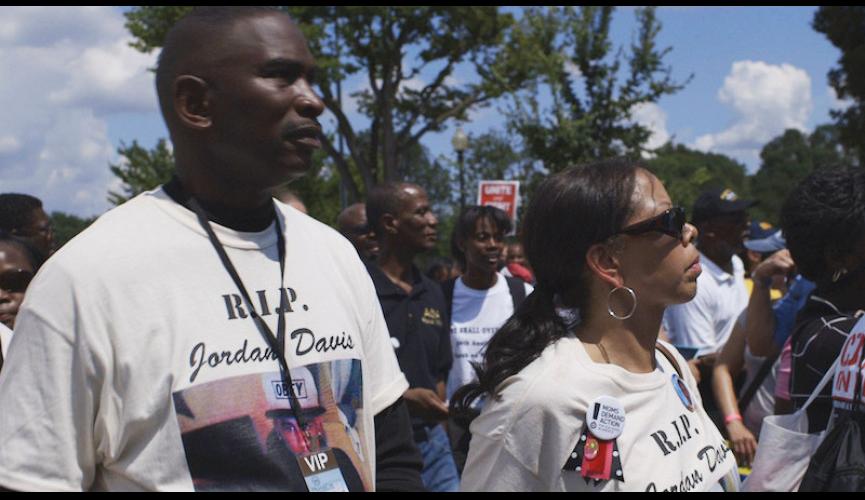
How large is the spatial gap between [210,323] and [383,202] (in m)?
3.76

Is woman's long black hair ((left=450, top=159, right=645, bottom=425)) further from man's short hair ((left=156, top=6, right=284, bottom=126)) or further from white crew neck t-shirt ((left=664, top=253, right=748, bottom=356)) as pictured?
white crew neck t-shirt ((left=664, top=253, right=748, bottom=356))

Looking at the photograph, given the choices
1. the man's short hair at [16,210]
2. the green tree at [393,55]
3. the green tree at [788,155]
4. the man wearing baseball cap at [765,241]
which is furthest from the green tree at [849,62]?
the green tree at [788,155]

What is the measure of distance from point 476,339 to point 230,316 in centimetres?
410

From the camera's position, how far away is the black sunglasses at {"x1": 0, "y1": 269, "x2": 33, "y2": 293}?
347 cm

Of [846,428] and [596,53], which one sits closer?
[846,428]

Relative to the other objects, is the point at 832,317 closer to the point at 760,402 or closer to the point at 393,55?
the point at 760,402

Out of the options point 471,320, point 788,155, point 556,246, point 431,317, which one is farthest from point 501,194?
point 788,155

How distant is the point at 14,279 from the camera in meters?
3.48

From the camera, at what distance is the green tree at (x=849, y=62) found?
26.7 metres

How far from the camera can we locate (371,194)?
576cm

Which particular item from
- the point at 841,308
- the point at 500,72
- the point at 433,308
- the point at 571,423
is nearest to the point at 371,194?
the point at 433,308

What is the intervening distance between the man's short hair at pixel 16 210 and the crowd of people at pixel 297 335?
1653 mm

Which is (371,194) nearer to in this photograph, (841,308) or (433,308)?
(433,308)

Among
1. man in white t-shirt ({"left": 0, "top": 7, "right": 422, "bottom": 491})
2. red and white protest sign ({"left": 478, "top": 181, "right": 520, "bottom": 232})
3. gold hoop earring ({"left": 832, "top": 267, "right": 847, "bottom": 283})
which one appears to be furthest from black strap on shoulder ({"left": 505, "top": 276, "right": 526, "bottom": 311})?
red and white protest sign ({"left": 478, "top": 181, "right": 520, "bottom": 232})
